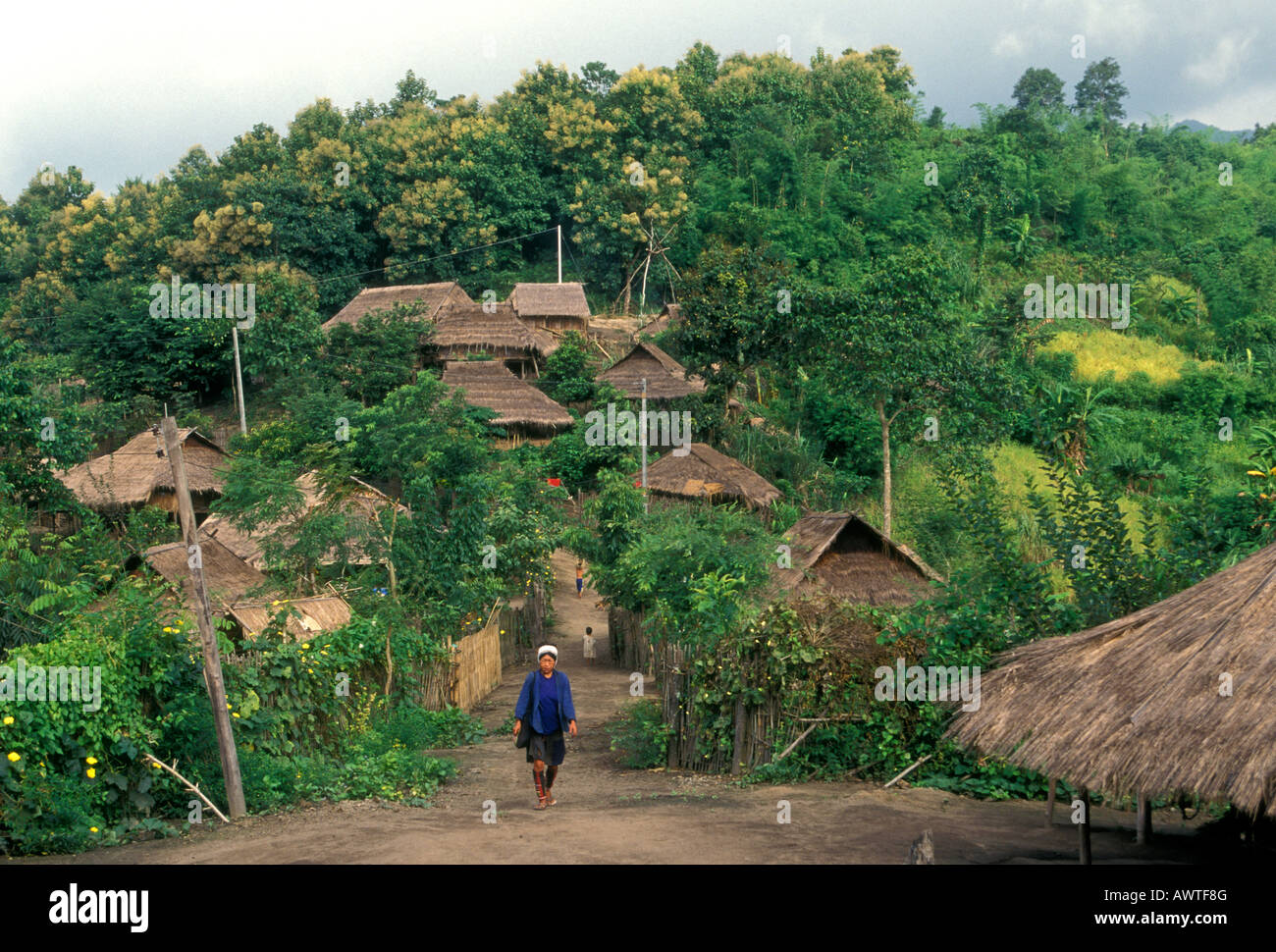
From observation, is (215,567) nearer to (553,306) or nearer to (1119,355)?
(553,306)

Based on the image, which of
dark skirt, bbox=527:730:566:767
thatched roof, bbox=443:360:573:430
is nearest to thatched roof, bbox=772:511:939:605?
dark skirt, bbox=527:730:566:767

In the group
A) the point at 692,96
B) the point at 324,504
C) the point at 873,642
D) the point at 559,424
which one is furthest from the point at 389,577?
the point at 692,96

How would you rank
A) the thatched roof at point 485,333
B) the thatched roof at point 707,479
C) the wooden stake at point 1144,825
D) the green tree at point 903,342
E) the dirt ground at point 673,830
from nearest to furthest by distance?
the dirt ground at point 673,830 → the wooden stake at point 1144,825 → the green tree at point 903,342 → the thatched roof at point 707,479 → the thatched roof at point 485,333

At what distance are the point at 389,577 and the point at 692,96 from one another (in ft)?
115

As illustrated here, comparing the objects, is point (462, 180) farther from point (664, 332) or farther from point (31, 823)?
point (31, 823)

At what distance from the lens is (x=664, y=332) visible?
3728 centimetres

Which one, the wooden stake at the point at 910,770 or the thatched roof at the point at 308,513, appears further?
the thatched roof at the point at 308,513

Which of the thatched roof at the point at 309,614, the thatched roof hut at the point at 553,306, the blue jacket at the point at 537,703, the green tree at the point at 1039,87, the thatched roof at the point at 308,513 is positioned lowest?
the blue jacket at the point at 537,703

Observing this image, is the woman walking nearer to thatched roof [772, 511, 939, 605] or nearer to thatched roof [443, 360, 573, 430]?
thatched roof [772, 511, 939, 605]

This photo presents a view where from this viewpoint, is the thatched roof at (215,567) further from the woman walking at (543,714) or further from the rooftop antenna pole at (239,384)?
the rooftop antenna pole at (239,384)

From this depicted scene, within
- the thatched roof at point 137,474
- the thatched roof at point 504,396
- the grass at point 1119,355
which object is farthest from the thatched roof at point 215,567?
the grass at point 1119,355

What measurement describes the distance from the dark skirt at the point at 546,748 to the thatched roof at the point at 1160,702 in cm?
327

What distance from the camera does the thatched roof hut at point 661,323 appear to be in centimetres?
3838

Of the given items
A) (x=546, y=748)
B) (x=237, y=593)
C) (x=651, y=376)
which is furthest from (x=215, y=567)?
(x=651, y=376)
